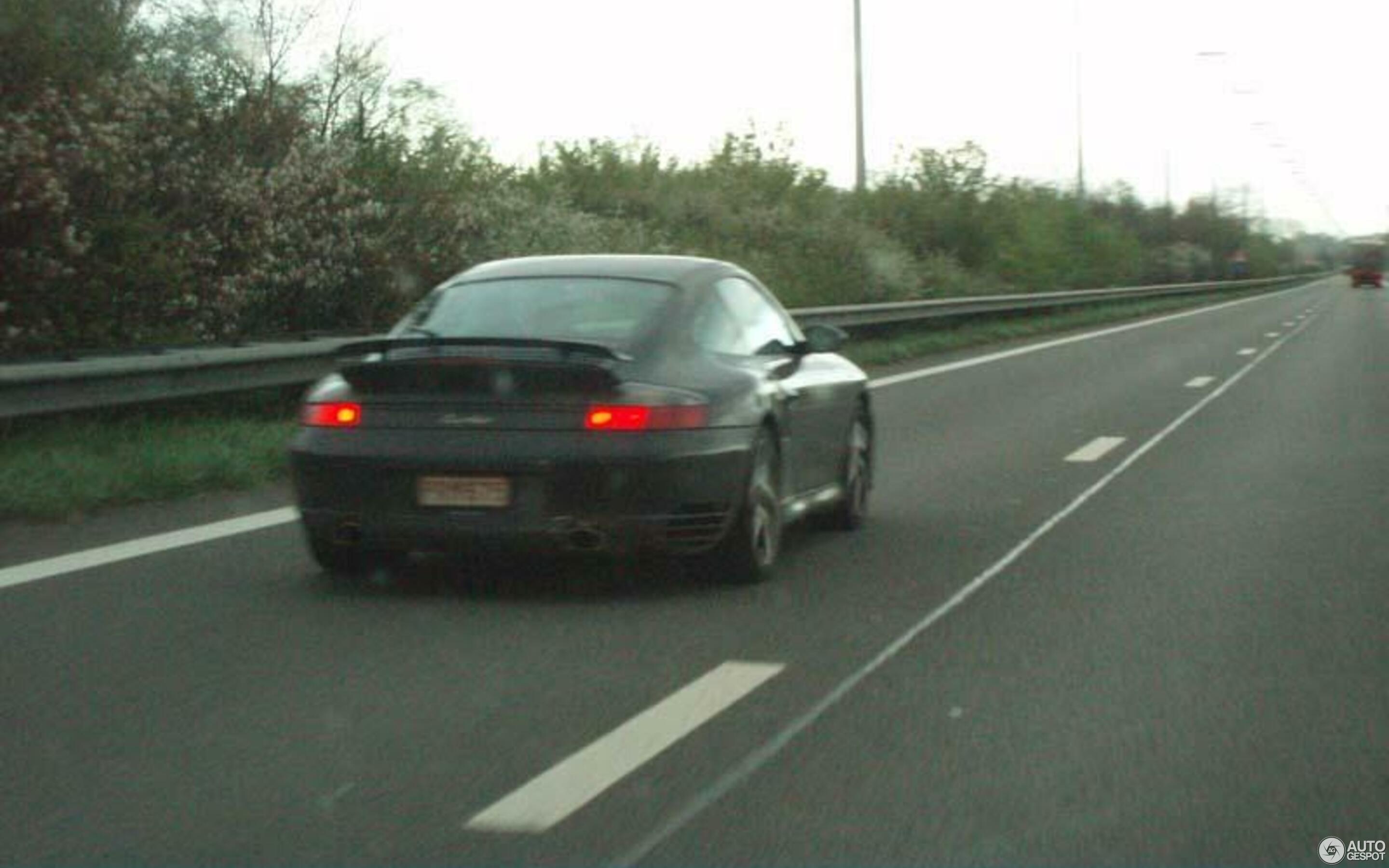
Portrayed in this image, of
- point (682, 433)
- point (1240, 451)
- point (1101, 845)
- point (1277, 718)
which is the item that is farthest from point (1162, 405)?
point (1101, 845)

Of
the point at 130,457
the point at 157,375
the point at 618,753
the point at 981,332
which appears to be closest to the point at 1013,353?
the point at 981,332

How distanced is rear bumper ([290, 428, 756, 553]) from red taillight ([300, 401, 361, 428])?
0.03 metres

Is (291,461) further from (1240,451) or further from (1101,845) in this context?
(1240,451)

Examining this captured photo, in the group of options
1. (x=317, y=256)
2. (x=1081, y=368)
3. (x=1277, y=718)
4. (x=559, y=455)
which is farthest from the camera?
(x=1081, y=368)

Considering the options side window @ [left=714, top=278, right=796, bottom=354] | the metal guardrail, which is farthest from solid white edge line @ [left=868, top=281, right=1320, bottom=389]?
the metal guardrail

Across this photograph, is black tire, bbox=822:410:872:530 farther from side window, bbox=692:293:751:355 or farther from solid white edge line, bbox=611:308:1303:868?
side window, bbox=692:293:751:355

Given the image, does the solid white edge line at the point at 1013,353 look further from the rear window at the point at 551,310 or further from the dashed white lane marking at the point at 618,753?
the dashed white lane marking at the point at 618,753

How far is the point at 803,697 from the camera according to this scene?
6543 mm

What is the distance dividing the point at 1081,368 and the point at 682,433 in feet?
61.2

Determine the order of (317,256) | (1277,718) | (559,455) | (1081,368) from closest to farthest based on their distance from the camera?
(1277,718) < (559,455) < (317,256) < (1081,368)

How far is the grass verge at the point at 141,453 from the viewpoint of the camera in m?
10.8

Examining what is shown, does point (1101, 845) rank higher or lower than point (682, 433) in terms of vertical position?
lower

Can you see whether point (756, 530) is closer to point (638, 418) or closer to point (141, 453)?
point (638, 418)

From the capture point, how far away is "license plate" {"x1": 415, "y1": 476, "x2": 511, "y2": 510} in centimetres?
808
